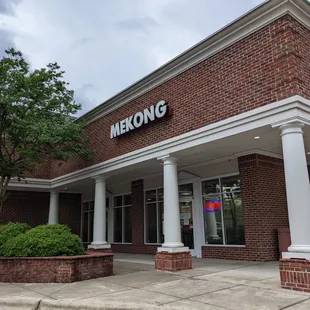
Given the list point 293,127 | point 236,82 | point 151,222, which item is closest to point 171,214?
point 236,82

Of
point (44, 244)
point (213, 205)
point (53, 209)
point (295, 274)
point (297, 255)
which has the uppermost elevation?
point (53, 209)

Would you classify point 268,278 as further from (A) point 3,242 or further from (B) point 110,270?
(A) point 3,242

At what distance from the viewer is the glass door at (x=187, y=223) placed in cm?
1386

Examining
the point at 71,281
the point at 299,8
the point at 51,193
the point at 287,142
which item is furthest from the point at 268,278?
the point at 51,193

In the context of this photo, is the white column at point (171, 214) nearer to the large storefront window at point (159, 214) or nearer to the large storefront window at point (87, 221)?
the large storefront window at point (159, 214)

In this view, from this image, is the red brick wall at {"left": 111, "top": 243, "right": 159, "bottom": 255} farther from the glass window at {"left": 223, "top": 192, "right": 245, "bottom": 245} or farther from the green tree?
the green tree

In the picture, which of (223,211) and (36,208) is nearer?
(223,211)

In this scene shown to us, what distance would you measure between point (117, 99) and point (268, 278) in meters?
8.61

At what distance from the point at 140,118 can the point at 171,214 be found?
12.1ft

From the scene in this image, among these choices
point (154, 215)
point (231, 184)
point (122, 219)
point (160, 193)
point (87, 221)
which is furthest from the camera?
point (87, 221)

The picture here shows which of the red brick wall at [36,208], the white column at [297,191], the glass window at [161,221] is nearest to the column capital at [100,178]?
the glass window at [161,221]

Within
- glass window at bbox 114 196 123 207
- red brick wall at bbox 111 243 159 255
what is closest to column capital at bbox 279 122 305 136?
red brick wall at bbox 111 243 159 255

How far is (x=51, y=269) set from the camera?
8.77 metres

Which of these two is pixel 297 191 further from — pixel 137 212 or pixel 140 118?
pixel 137 212
